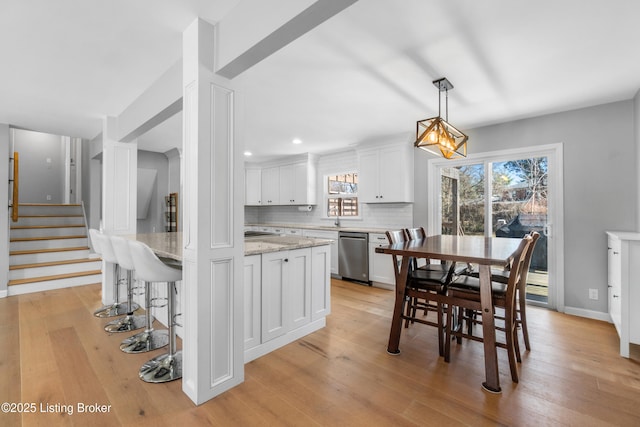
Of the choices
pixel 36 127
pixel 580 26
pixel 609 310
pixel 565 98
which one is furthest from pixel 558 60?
pixel 36 127

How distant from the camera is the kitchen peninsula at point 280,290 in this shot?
7.62 feet

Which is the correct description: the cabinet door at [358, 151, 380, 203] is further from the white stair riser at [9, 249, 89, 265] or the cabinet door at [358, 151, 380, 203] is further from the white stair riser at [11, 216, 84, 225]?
the white stair riser at [11, 216, 84, 225]

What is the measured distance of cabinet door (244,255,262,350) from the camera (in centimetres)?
230

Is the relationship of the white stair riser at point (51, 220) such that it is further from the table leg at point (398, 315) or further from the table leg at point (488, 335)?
the table leg at point (488, 335)

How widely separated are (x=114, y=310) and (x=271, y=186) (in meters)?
3.94

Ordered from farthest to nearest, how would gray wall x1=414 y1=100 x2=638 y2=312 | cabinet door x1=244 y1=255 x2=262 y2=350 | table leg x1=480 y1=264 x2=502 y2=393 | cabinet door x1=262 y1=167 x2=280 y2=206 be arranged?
cabinet door x1=262 y1=167 x2=280 y2=206 < gray wall x1=414 y1=100 x2=638 y2=312 < cabinet door x1=244 y1=255 x2=262 y2=350 < table leg x1=480 y1=264 x2=502 y2=393

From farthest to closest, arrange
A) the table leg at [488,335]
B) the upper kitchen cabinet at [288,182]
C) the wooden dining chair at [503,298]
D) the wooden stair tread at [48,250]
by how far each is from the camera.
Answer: the upper kitchen cabinet at [288,182] < the wooden stair tread at [48,250] < the wooden dining chair at [503,298] < the table leg at [488,335]

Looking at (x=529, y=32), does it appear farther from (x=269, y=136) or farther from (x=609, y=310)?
(x=269, y=136)

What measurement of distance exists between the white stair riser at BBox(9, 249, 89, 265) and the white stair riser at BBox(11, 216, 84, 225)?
109cm

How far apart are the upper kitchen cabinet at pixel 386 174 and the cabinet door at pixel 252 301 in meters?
2.91

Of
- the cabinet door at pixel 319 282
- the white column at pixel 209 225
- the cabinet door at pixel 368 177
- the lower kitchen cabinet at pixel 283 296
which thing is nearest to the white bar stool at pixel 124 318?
the white column at pixel 209 225

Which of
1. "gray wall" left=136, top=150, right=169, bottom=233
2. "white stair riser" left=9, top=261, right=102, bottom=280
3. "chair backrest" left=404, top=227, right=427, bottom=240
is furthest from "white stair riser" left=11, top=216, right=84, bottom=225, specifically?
"chair backrest" left=404, top=227, right=427, bottom=240

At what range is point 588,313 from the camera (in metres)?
3.28

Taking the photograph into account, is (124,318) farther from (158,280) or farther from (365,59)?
(365,59)
